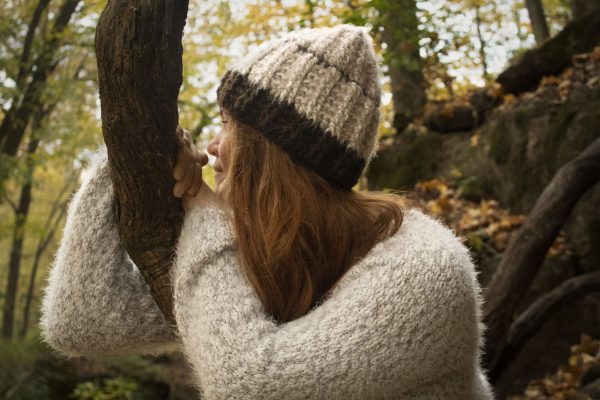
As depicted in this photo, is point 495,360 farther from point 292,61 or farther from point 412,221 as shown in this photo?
point 292,61

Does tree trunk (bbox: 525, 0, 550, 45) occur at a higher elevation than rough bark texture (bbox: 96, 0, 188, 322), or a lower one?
higher

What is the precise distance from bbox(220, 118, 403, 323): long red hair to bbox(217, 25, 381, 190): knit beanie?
2.0 inches

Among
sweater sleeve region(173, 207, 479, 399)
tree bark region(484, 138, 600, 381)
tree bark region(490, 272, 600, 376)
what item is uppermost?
sweater sleeve region(173, 207, 479, 399)

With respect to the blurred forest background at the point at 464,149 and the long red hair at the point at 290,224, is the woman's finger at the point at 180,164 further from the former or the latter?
the blurred forest background at the point at 464,149

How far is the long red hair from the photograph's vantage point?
1.79 meters

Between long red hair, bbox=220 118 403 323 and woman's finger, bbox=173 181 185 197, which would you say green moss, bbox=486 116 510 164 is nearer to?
long red hair, bbox=220 118 403 323

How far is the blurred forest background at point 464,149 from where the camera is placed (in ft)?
14.1

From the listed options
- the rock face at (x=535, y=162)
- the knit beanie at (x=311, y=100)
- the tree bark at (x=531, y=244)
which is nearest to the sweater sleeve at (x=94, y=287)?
the knit beanie at (x=311, y=100)

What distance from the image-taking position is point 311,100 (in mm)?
1825

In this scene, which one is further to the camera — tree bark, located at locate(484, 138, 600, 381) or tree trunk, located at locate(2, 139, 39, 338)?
tree trunk, located at locate(2, 139, 39, 338)

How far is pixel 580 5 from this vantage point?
22.8 feet

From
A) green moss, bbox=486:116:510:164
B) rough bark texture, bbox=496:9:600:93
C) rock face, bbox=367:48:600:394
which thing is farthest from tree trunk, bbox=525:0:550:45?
green moss, bbox=486:116:510:164

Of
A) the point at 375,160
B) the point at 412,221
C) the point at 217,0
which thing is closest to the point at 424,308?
the point at 412,221

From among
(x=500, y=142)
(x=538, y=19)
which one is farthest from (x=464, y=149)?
(x=538, y=19)
